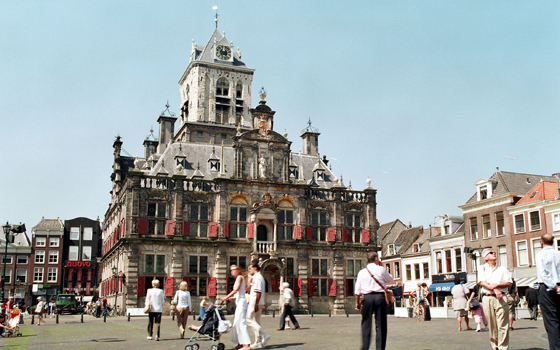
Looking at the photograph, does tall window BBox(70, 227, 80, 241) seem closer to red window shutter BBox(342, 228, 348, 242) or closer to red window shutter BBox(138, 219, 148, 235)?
red window shutter BBox(138, 219, 148, 235)

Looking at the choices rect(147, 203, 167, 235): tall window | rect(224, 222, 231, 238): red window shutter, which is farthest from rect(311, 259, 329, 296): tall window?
rect(147, 203, 167, 235): tall window

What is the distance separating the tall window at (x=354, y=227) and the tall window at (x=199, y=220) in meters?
13.1

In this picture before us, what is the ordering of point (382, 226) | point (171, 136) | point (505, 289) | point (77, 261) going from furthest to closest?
point (77, 261)
point (382, 226)
point (171, 136)
point (505, 289)

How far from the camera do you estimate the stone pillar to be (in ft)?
156

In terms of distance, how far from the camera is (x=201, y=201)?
45625 mm

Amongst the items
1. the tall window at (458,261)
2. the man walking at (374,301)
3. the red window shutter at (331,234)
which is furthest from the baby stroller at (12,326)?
the tall window at (458,261)

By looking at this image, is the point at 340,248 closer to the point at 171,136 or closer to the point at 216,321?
the point at 171,136

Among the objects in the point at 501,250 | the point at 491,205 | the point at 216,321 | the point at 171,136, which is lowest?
the point at 216,321

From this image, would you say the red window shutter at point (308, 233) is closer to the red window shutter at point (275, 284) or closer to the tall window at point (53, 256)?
the red window shutter at point (275, 284)

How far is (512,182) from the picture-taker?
45.8 meters

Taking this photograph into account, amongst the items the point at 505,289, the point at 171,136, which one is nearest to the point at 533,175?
the point at 171,136

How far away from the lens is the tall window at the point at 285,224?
4744 cm

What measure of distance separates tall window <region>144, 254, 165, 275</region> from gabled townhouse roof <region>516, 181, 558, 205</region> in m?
28.7

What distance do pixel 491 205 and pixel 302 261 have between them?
54.3ft
